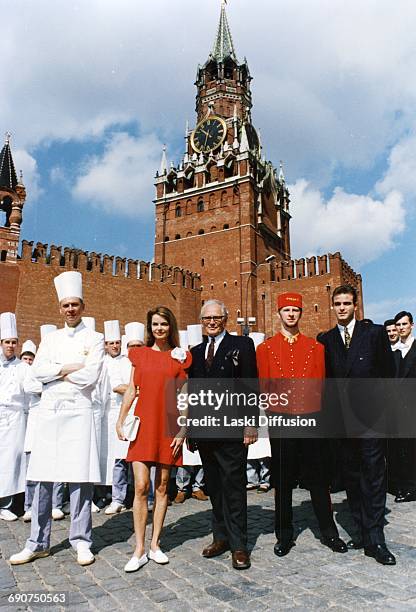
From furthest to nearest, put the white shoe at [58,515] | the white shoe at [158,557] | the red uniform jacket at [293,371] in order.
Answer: the white shoe at [58,515], the red uniform jacket at [293,371], the white shoe at [158,557]

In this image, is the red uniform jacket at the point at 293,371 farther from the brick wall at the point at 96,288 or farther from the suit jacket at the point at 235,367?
the brick wall at the point at 96,288

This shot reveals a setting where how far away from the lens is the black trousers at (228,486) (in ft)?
11.8

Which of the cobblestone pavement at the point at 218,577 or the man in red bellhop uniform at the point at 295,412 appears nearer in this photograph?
the cobblestone pavement at the point at 218,577

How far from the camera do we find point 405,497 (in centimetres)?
567

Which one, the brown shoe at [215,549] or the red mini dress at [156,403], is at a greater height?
the red mini dress at [156,403]

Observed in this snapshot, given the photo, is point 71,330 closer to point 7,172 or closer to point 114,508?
point 114,508

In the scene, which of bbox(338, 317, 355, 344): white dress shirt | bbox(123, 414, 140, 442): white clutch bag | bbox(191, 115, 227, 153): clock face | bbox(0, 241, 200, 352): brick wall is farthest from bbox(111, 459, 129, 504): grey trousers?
bbox(191, 115, 227, 153): clock face

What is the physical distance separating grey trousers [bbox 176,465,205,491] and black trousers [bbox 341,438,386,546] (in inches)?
102

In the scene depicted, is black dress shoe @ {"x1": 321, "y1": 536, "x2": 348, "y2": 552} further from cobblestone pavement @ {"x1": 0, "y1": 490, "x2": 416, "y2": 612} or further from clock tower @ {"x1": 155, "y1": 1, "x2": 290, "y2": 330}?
clock tower @ {"x1": 155, "y1": 1, "x2": 290, "y2": 330}

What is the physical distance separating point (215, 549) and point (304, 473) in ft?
3.17

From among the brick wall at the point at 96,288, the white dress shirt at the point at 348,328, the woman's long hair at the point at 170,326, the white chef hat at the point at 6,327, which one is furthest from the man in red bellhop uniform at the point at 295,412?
the brick wall at the point at 96,288

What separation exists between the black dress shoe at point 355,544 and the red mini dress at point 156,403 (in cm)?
159

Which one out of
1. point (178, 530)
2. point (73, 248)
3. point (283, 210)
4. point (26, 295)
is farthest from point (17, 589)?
point (283, 210)

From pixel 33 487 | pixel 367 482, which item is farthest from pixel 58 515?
pixel 367 482
